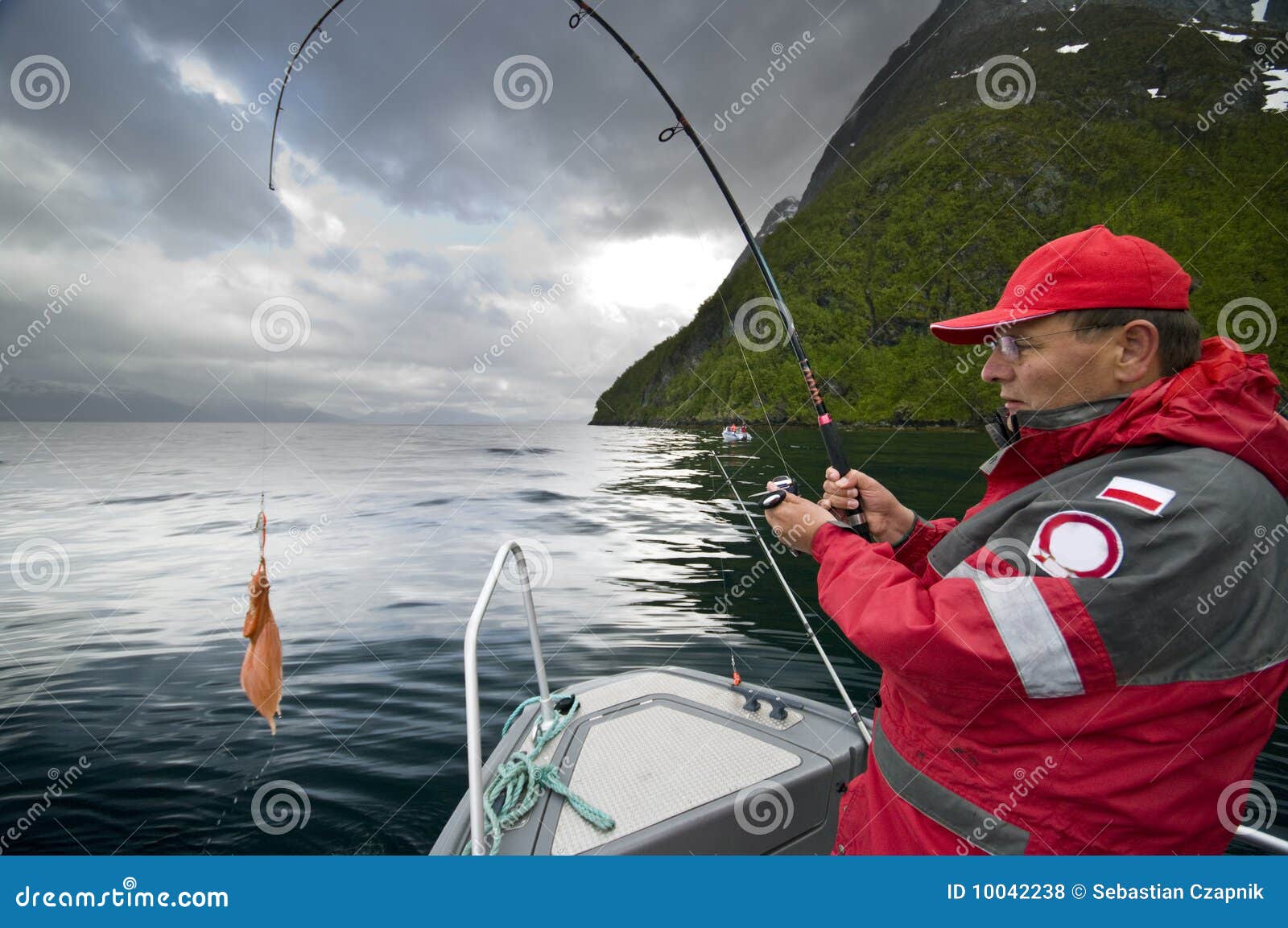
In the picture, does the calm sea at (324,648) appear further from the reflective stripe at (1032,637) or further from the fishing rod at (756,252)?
the reflective stripe at (1032,637)

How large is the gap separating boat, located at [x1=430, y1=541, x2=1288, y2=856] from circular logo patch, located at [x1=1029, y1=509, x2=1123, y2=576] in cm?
189

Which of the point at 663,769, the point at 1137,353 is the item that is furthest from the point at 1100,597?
the point at 663,769

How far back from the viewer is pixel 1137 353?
1.55 m

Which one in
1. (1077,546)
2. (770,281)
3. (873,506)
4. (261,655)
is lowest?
(1077,546)

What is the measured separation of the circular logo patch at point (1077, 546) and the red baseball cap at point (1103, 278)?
1.90 feet

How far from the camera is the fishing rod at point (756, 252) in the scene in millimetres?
2664

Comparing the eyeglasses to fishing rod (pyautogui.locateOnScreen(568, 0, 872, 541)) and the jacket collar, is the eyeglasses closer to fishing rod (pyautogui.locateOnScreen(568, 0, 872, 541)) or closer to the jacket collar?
the jacket collar

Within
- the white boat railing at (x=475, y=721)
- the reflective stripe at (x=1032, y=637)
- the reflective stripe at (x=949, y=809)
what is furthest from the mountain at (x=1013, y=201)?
the reflective stripe at (x=1032, y=637)

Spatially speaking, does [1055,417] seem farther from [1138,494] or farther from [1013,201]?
[1013,201]

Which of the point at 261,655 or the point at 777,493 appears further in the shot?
the point at 261,655

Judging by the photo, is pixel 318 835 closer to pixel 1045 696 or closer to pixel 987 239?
pixel 1045 696

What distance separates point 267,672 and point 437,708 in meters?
2.94

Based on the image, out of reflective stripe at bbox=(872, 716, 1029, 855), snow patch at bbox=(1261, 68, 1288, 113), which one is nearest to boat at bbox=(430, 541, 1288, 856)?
reflective stripe at bbox=(872, 716, 1029, 855)

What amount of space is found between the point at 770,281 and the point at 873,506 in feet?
5.96
